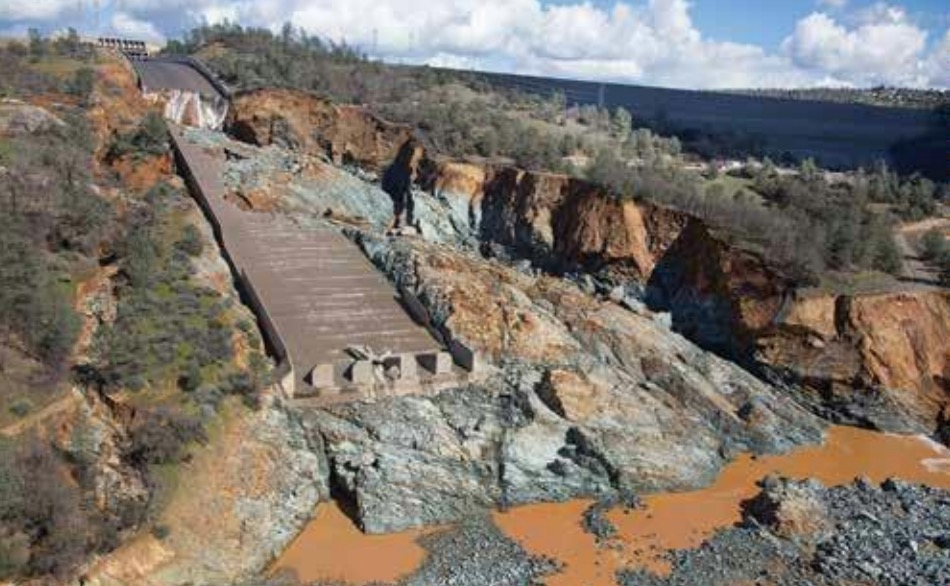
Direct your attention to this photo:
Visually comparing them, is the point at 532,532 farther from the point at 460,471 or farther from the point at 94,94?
the point at 94,94

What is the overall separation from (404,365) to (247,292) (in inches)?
287

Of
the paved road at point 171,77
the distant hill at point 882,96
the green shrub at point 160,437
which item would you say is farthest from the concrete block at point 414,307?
the distant hill at point 882,96

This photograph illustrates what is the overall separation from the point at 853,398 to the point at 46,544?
2471 centimetres

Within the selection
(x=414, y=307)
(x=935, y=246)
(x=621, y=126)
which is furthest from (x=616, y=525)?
(x=621, y=126)

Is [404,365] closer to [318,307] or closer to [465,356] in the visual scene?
[465,356]

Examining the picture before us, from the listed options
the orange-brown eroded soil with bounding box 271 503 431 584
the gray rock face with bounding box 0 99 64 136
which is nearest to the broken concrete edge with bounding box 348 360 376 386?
the orange-brown eroded soil with bounding box 271 503 431 584

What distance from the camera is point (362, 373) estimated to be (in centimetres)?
2477

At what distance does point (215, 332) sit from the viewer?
2478 centimetres

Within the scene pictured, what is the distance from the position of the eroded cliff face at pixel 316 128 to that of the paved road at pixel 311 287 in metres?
8.26

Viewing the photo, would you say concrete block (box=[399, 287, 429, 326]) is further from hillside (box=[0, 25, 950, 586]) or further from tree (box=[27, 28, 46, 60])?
tree (box=[27, 28, 46, 60])

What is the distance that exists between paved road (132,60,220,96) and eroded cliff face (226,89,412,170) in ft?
14.5

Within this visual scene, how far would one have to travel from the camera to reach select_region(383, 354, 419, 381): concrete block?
2508cm

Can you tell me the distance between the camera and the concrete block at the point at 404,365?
2508 centimetres

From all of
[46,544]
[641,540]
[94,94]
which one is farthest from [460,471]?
[94,94]
